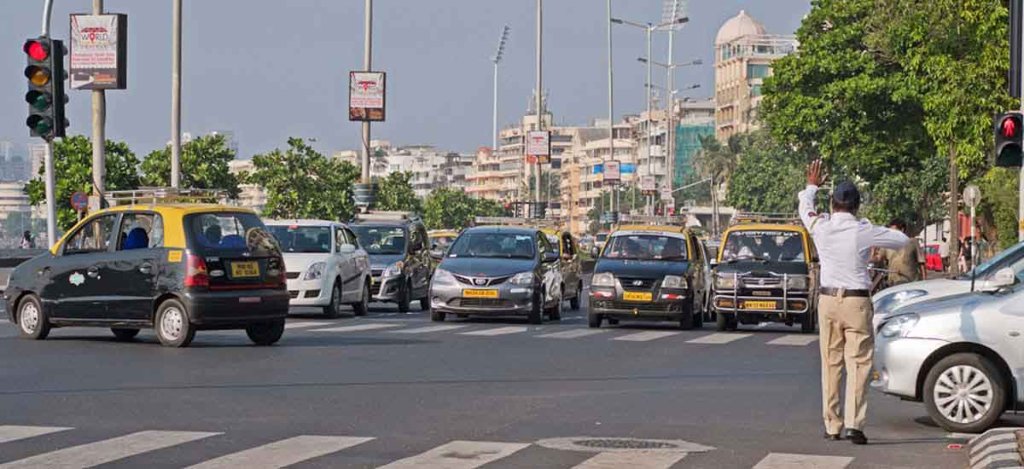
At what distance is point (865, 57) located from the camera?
6384 centimetres

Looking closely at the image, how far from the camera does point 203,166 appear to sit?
340 ft

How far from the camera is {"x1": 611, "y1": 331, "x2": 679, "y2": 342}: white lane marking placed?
27116 millimetres

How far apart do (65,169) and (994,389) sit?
99269 mm

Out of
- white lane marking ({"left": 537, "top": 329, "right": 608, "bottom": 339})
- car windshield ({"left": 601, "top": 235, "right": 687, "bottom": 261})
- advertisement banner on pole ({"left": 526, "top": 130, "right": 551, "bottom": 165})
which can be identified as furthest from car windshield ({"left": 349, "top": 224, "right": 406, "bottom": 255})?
advertisement banner on pole ({"left": 526, "top": 130, "right": 551, "bottom": 165})

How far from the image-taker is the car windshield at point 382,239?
38219 mm

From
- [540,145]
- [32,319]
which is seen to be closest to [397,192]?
[540,145]

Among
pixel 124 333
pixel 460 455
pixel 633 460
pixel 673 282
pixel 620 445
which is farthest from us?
pixel 673 282

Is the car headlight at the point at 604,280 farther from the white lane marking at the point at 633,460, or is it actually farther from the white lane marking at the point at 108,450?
the white lane marking at the point at 633,460

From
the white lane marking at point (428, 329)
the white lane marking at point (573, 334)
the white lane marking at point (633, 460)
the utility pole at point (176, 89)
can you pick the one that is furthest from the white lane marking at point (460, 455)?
the utility pole at point (176, 89)

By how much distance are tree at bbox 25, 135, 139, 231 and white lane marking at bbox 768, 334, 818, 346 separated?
77460 mm

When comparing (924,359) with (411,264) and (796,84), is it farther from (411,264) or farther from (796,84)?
(796,84)

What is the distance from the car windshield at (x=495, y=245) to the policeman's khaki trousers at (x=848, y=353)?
1907cm

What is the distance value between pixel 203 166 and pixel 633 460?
93263 mm

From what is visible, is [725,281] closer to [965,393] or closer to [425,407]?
[425,407]
